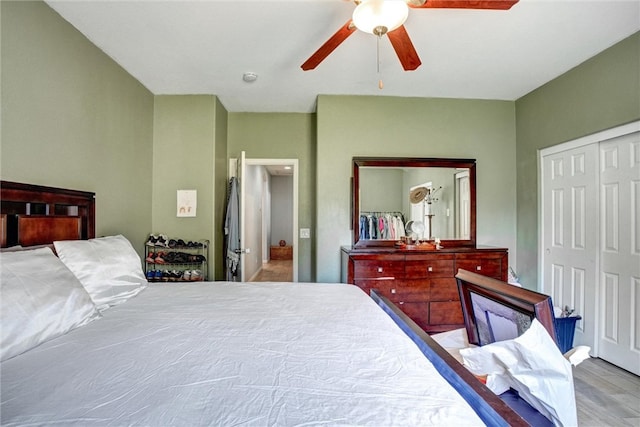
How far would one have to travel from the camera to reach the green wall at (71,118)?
1.66 metres

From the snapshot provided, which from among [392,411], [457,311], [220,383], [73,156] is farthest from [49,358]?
[457,311]

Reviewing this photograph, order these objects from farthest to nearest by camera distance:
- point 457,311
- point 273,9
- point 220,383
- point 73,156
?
point 457,311, point 73,156, point 273,9, point 220,383

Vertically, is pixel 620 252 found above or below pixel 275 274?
above

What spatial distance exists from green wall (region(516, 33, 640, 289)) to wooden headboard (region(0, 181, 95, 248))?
438 centimetres

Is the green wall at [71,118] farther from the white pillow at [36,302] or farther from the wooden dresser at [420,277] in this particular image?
the wooden dresser at [420,277]

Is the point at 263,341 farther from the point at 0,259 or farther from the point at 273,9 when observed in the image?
the point at 273,9

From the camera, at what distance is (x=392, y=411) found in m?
0.75

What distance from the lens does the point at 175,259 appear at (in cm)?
301

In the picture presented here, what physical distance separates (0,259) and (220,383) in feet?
3.55

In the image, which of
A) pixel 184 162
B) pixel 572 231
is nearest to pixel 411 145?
pixel 572 231

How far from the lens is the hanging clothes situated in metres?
3.33

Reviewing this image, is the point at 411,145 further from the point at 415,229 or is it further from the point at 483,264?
the point at 483,264

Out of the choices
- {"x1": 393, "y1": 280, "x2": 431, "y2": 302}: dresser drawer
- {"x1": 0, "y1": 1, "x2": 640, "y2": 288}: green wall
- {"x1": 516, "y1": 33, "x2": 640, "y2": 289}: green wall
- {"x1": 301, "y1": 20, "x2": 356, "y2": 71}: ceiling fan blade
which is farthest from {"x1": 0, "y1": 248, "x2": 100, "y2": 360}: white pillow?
{"x1": 516, "y1": 33, "x2": 640, "y2": 289}: green wall

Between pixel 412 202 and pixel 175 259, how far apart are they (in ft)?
9.02
